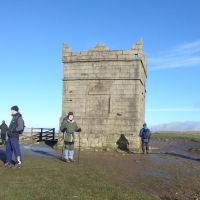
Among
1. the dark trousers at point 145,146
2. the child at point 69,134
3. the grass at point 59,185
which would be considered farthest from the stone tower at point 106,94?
the grass at point 59,185

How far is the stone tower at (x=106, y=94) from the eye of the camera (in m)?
20.7

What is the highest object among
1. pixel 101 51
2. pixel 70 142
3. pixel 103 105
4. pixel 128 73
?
pixel 101 51

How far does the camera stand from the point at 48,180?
9914mm

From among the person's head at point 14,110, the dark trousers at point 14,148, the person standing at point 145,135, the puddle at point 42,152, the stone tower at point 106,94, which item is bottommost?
the puddle at point 42,152

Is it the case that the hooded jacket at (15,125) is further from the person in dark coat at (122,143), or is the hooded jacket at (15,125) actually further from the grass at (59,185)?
the person in dark coat at (122,143)

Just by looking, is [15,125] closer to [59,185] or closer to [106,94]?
[59,185]

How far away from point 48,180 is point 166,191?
10.2 ft

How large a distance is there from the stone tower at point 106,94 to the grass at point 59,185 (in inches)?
338

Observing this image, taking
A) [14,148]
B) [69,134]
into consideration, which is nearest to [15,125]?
[14,148]

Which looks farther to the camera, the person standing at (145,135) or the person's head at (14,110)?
the person standing at (145,135)

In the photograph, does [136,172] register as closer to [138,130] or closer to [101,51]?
[138,130]

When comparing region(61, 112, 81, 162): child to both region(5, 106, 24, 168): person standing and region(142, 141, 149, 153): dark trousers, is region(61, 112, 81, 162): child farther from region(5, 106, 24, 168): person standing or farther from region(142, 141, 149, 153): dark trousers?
region(142, 141, 149, 153): dark trousers

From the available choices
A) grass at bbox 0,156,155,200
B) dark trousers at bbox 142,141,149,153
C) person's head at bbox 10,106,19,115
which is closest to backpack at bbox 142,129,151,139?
dark trousers at bbox 142,141,149,153

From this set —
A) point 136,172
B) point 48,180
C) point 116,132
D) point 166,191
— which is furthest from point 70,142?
point 116,132
